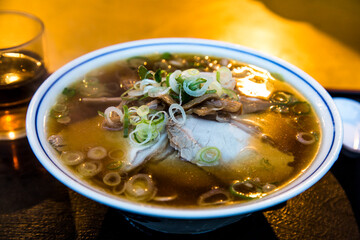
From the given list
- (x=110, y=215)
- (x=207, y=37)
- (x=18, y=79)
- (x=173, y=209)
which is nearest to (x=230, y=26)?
(x=207, y=37)

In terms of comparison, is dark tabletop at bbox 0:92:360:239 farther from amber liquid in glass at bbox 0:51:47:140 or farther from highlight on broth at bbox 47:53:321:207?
amber liquid in glass at bbox 0:51:47:140

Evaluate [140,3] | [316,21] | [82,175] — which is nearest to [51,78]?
[82,175]

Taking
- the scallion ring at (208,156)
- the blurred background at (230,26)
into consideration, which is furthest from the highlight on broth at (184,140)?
the blurred background at (230,26)

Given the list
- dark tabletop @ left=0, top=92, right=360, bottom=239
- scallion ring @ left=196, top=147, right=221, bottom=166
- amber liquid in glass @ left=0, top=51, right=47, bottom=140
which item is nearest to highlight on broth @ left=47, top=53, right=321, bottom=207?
scallion ring @ left=196, top=147, right=221, bottom=166

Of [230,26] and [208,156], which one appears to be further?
[230,26]

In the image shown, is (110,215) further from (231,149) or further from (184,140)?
(231,149)

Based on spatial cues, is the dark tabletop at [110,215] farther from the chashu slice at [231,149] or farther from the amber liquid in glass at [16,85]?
the amber liquid in glass at [16,85]
